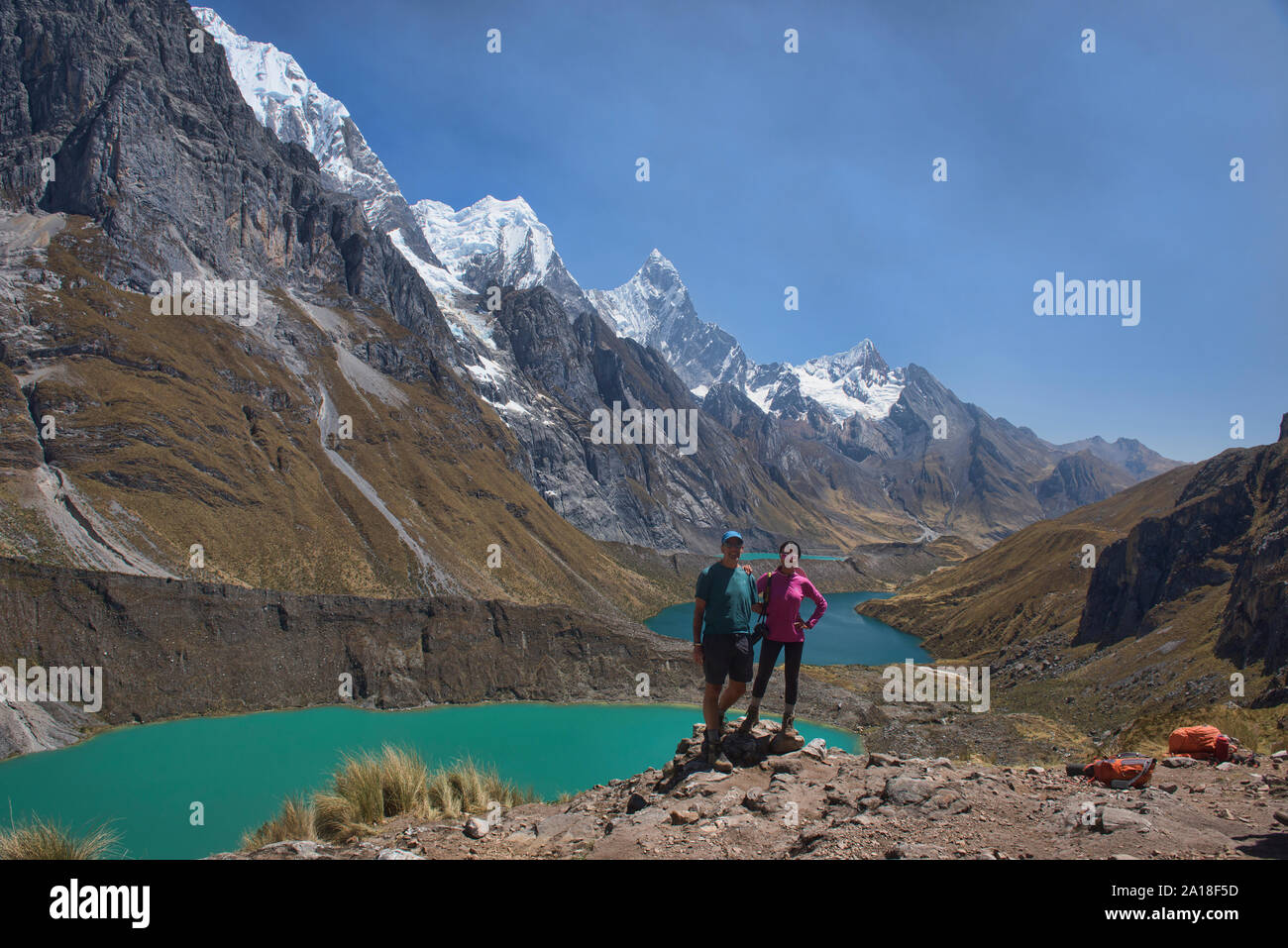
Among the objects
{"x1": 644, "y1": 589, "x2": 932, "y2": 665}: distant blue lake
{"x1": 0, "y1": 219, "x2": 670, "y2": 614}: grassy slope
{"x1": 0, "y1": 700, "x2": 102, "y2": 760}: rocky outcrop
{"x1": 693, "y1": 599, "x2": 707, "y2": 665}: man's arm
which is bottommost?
{"x1": 644, "y1": 589, "x2": 932, "y2": 665}: distant blue lake

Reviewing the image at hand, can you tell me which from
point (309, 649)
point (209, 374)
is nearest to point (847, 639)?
point (309, 649)

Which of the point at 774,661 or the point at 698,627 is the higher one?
the point at 698,627

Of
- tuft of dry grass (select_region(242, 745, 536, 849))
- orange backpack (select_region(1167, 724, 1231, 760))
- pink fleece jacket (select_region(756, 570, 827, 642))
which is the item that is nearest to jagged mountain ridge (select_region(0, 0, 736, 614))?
tuft of dry grass (select_region(242, 745, 536, 849))

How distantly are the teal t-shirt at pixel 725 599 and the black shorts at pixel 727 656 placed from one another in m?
0.11

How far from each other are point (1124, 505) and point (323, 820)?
14610 cm

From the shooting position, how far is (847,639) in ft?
354

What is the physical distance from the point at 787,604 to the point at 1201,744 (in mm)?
6948

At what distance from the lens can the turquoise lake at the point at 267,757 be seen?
1254 inches

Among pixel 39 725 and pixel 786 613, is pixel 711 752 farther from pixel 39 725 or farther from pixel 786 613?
pixel 39 725

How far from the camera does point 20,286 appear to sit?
7819cm

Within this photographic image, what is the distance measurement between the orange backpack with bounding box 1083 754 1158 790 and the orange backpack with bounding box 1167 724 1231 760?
7.39ft

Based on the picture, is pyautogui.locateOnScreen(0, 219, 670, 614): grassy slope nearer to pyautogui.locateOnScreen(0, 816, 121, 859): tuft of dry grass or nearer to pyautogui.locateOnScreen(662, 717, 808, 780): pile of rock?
pyautogui.locateOnScreen(0, 816, 121, 859): tuft of dry grass

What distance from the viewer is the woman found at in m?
9.47
